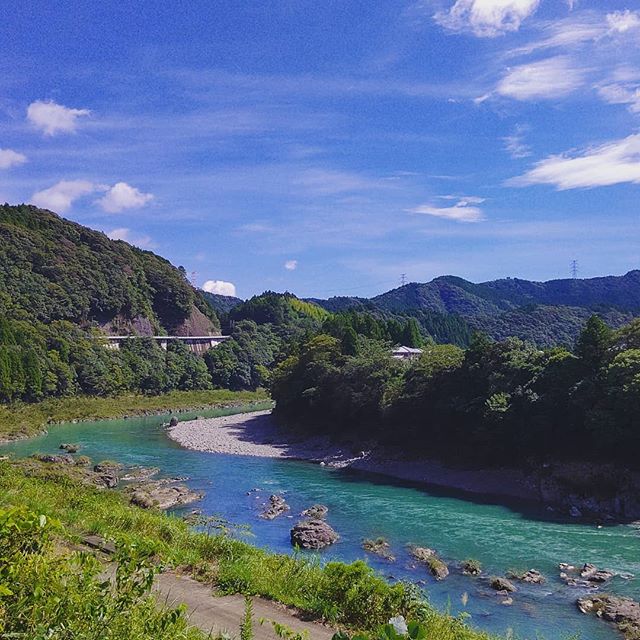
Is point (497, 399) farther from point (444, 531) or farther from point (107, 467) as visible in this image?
point (107, 467)

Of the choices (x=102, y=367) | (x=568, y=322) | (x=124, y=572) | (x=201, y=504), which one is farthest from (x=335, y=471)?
(x=568, y=322)

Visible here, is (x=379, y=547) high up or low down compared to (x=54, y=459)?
down

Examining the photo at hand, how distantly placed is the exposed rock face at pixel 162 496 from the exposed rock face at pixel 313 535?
22.1 ft

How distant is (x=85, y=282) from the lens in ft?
276

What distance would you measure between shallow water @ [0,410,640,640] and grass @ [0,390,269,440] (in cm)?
1274

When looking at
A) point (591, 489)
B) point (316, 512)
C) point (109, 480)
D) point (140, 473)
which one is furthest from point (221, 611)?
point (140, 473)

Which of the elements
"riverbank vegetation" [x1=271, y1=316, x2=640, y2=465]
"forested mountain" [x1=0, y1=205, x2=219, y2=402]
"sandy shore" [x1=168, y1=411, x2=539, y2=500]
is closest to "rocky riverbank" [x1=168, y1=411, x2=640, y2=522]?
"sandy shore" [x1=168, y1=411, x2=539, y2=500]

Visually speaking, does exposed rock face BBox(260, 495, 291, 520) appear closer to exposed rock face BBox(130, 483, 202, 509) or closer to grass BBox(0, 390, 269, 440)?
exposed rock face BBox(130, 483, 202, 509)

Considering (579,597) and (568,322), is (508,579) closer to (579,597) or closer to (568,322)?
(579,597)

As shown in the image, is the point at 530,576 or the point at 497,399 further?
the point at 497,399

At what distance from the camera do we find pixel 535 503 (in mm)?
26359

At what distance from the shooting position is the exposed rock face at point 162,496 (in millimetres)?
24469

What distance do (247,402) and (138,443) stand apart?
104 ft

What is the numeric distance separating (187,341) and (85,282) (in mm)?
19181
